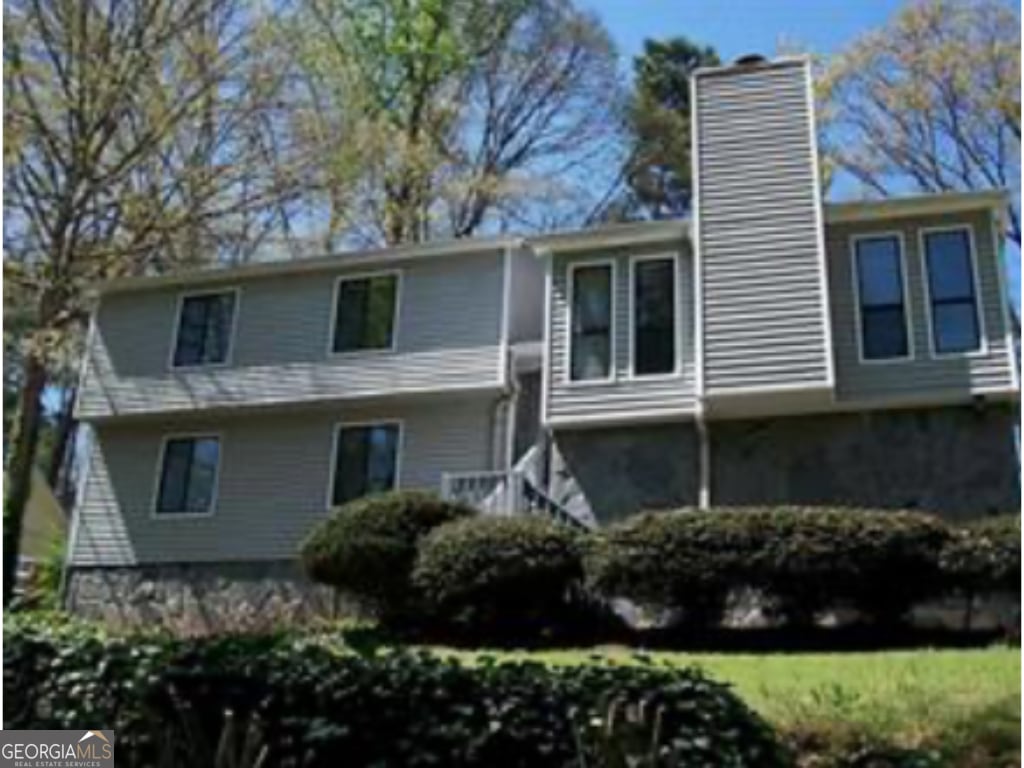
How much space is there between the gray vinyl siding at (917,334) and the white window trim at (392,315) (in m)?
6.74

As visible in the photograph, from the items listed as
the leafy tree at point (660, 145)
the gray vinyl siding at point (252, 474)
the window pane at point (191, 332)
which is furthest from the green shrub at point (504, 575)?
the leafy tree at point (660, 145)

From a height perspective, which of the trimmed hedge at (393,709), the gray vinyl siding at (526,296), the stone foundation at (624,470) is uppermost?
the gray vinyl siding at (526,296)

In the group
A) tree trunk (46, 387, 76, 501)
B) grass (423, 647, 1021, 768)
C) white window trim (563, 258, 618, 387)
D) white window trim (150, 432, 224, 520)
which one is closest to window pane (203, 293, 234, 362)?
white window trim (150, 432, 224, 520)

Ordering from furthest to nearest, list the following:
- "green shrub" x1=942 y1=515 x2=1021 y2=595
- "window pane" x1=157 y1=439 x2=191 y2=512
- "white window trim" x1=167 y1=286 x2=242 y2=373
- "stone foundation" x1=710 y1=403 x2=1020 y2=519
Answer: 1. "white window trim" x1=167 y1=286 x2=242 y2=373
2. "window pane" x1=157 y1=439 x2=191 y2=512
3. "stone foundation" x1=710 y1=403 x2=1020 y2=519
4. "green shrub" x1=942 y1=515 x2=1021 y2=595

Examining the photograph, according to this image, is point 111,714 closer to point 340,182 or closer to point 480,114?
point 340,182

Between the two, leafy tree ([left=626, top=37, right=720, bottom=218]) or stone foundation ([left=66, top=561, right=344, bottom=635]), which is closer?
stone foundation ([left=66, top=561, right=344, bottom=635])

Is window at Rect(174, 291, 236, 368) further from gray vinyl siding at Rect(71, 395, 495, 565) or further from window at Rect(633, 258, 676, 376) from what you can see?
window at Rect(633, 258, 676, 376)

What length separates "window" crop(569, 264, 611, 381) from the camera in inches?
653

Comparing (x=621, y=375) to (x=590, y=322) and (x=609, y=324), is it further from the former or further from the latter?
(x=590, y=322)

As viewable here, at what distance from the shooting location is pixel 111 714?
6.23 m

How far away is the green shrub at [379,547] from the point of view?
45.3 ft

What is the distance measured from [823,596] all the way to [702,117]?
7.98 meters

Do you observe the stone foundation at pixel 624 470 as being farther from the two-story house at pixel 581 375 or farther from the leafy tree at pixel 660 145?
the leafy tree at pixel 660 145

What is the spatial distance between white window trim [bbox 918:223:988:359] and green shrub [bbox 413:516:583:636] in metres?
5.89
